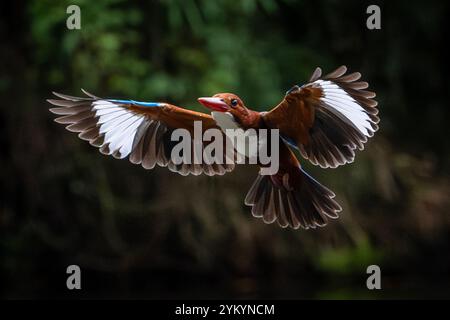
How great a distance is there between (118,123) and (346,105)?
1.72ft

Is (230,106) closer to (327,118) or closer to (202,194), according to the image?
(327,118)

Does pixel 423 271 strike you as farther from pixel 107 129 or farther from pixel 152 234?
pixel 107 129

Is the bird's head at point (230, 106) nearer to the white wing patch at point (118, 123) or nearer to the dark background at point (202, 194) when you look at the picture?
the white wing patch at point (118, 123)

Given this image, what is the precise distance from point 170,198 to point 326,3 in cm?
148

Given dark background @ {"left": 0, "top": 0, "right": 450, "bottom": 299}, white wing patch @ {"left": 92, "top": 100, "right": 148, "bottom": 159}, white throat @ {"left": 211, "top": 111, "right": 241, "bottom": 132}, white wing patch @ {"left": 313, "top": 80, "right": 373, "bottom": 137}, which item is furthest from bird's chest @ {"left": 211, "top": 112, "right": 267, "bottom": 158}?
dark background @ {"left": 0, "top": 0, "right": 450, "bottom": 299}

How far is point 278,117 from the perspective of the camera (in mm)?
1515

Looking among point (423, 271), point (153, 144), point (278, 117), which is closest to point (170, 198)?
point (423, 271)

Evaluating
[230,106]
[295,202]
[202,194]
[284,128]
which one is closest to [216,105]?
[230,106]

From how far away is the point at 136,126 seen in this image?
5.93 ft

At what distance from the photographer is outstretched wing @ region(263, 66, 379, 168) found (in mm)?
1496

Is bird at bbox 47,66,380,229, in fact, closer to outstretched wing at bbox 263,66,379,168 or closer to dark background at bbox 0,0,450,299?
outstretched wing at bbox 263,66,379,168

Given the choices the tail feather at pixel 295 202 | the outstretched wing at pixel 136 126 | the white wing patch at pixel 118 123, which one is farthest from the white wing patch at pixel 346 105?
the white wing patch at pixel 118 123

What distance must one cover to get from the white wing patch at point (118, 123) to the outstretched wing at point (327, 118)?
1.18 ft

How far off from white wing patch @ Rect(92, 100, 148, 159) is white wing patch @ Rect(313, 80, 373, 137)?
1.39 ft
